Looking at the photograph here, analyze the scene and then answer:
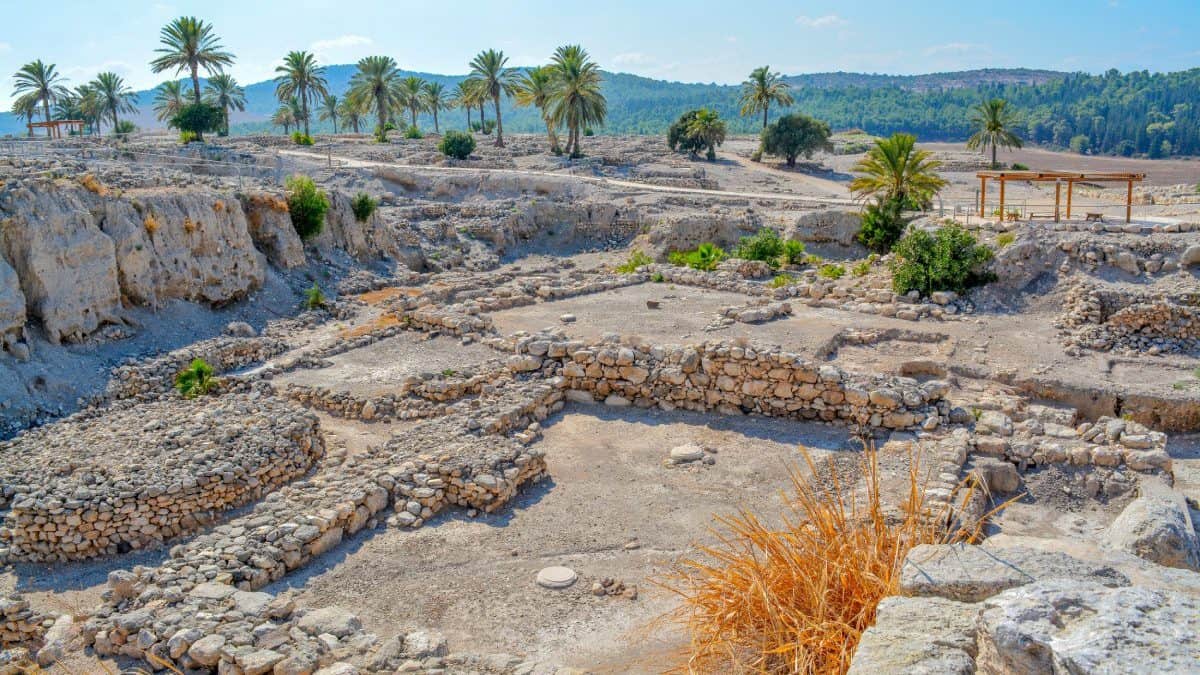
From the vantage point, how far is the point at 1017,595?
4.06 metres

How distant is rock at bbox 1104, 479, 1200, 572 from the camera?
6.87 metres

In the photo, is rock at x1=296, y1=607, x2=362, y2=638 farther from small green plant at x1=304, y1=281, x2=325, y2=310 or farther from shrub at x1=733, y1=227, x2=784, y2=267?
A: shrub at x1=733, y1=227, x2=784, y2=267

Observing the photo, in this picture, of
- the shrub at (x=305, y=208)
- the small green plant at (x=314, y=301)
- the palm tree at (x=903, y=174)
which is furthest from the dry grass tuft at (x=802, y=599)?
the palm tree at (x=903, y=174)

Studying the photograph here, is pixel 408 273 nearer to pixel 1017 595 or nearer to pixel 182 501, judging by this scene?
pixel 182 501

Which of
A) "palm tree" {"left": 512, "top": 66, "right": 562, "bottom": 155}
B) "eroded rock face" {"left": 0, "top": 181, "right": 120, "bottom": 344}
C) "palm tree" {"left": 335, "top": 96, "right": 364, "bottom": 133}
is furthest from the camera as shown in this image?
"palm tree" {"left": 335, "top": 96, "right": 364, "bottom": 133}

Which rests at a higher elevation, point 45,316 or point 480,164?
point 480,164

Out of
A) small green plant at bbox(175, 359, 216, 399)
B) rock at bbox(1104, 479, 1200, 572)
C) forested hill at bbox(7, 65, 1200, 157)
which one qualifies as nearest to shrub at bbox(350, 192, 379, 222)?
small green plant at bbox(175, 359, 216, 399)

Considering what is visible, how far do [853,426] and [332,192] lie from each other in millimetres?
18946

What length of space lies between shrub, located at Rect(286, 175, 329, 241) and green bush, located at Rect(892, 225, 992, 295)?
51.3 feet

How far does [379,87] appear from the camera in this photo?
173ft

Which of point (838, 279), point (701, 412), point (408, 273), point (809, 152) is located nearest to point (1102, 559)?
point (701, 412)

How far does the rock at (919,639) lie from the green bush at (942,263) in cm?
1553

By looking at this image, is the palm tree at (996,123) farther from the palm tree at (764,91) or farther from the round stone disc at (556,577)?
the round stone disc at (556,577)

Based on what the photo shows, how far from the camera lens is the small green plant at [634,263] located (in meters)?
24.3
